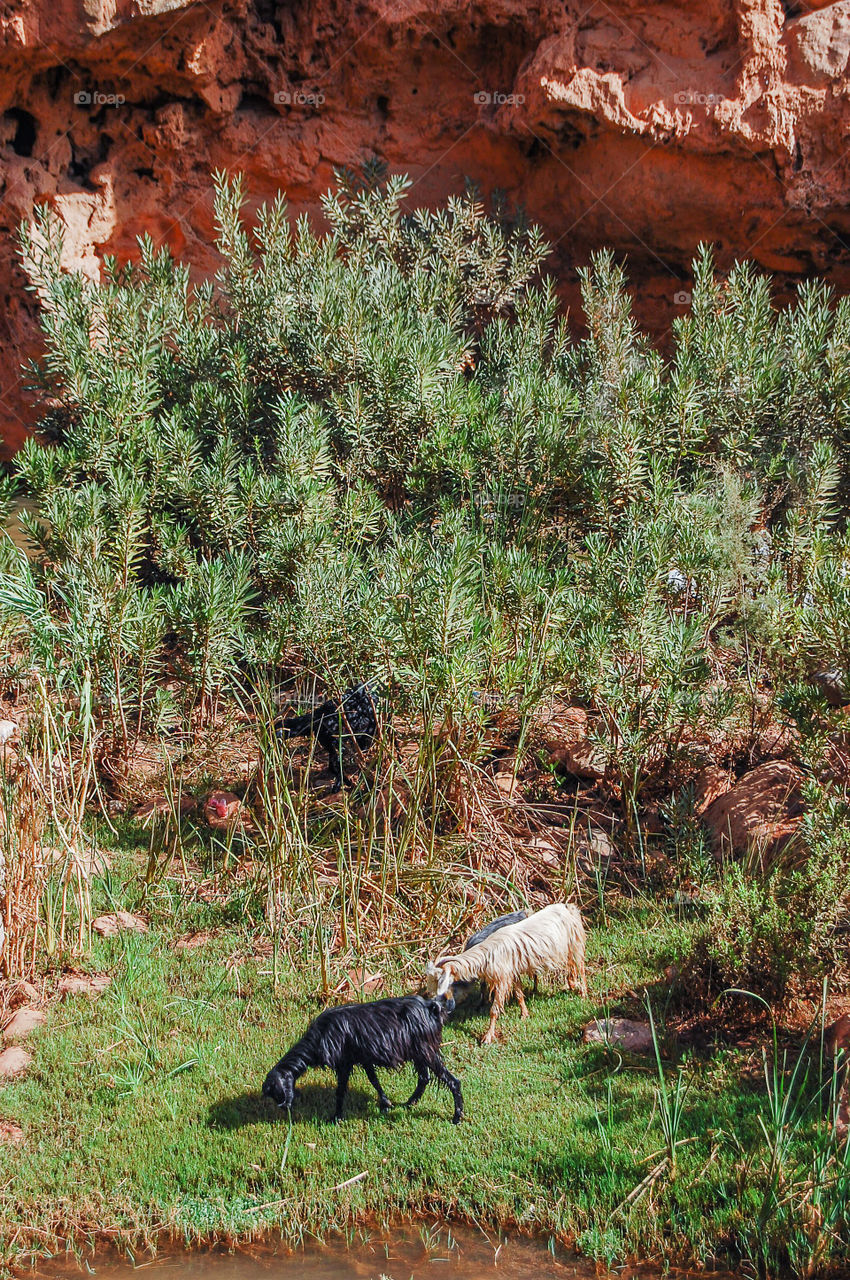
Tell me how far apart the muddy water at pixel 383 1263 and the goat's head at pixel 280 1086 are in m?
0.46

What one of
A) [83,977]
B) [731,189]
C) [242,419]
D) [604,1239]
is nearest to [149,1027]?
[83,977]

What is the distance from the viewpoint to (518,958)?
4.32 meters

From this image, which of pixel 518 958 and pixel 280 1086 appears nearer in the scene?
pixel 280 1086

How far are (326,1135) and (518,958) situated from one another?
3.36 ft

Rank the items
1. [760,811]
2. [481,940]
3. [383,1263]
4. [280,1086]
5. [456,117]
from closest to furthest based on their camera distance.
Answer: [383,1263], [280,1086], [481,940], [760,811], [456,117]

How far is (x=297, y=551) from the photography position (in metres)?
6.45

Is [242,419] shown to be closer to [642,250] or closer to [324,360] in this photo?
[324,360]

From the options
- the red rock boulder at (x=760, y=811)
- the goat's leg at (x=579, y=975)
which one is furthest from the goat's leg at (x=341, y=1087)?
the red rock boulder at (x=760, y=811)

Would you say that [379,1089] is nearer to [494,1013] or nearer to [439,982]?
[439,982]

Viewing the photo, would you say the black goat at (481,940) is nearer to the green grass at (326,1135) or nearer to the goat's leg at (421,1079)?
the green grass at (326,1135)

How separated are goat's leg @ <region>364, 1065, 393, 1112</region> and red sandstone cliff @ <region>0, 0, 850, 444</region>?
793 centimetres

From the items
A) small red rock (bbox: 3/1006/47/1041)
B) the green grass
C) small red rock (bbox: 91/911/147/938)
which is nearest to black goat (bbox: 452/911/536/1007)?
the green grass

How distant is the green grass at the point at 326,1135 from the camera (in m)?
3.42

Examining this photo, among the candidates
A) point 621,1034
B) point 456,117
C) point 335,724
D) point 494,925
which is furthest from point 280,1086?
point 456,117
